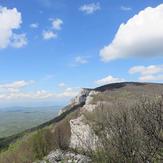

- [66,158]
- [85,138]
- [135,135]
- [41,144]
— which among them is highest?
[135,135]

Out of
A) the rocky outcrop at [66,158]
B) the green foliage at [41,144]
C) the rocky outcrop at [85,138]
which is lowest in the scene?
the green foliage at [41,144]

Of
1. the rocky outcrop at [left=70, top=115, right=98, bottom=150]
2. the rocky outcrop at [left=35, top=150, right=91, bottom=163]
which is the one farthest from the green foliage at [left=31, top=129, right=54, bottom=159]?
the rocky outcrop at [left=35, top=150, right=91, bottom=163]

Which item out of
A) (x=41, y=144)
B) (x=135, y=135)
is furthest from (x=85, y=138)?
(x=135, y=135)

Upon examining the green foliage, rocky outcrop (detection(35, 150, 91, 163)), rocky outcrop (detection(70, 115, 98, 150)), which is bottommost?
the green foliage

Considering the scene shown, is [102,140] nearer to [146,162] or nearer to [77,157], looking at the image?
[146,162]

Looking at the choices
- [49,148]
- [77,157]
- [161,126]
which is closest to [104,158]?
[161,126]

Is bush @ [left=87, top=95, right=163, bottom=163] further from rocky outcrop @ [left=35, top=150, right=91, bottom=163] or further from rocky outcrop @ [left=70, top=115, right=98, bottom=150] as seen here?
rocky outcrop @ [left=35, top=150, right=91, bottom=163]

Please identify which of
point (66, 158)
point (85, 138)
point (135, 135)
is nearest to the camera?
point (135, 135)

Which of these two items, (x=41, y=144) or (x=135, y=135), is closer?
(x=135, y=135)

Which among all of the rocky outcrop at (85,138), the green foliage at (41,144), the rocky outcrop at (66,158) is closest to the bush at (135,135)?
the rocky outcrop at (85,138)

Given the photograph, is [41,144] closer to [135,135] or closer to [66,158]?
[66,158]

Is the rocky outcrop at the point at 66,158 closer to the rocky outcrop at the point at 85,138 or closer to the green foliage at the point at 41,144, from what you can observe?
the rocky outcrop at the point at 85,138

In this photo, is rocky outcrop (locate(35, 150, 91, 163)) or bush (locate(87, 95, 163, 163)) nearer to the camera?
bush (locate(87, 95, 163, 163))

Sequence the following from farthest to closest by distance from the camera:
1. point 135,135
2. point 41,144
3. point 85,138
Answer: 1. point 41,144
2. point 85,138
3. point 135,135
